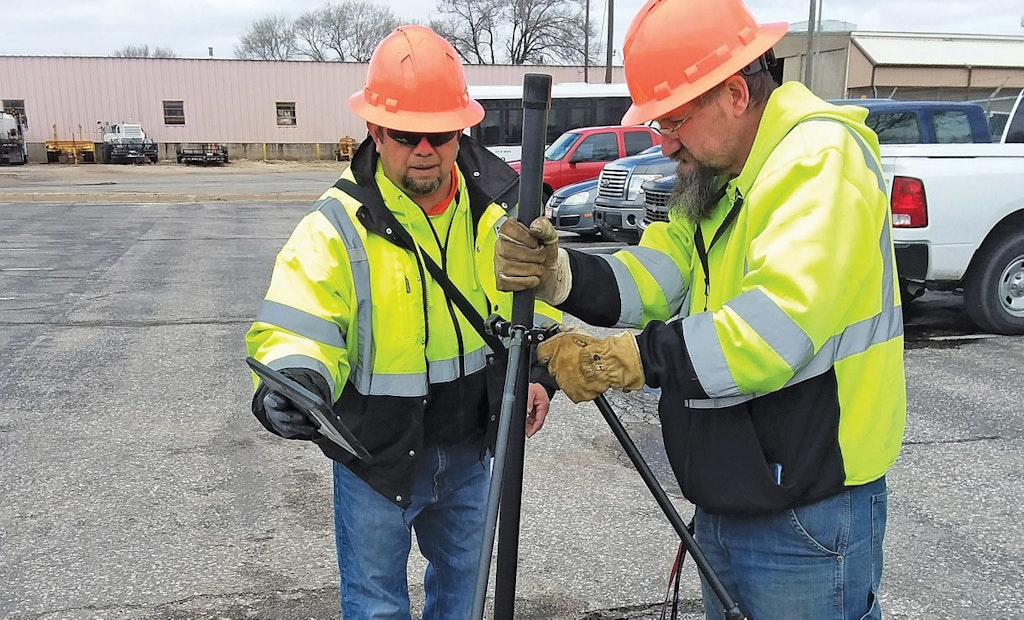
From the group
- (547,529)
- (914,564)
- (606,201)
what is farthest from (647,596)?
(606,201)

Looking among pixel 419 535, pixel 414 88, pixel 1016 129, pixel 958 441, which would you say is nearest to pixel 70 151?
pixel 1016 129

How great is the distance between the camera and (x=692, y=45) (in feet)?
5.74

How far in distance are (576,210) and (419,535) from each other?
1072cm

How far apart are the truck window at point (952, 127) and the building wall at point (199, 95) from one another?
35021 millimetres

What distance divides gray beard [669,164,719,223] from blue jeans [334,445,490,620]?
0.92m

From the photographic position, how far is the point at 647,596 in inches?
129

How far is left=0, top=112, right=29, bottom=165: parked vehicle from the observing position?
1442 inches

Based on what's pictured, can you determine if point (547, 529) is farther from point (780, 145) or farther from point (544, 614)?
point (780, 145)

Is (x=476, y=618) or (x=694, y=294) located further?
(x=694, y=294)

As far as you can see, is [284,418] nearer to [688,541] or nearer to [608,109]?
[688,541]

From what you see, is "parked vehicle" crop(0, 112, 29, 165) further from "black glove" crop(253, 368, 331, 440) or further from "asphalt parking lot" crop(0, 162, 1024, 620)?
"black glove" crop(253, 368, 331, 440)

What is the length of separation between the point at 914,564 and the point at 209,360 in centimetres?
497

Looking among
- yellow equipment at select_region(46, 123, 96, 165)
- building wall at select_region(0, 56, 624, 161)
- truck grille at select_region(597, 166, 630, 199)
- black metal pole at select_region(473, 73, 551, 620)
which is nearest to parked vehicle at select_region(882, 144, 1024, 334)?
truck grille at select_region(597, 166, 630, 199)

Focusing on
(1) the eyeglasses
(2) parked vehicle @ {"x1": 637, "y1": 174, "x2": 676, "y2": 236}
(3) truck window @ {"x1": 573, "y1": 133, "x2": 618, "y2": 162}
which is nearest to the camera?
(1) the eyeglasses
